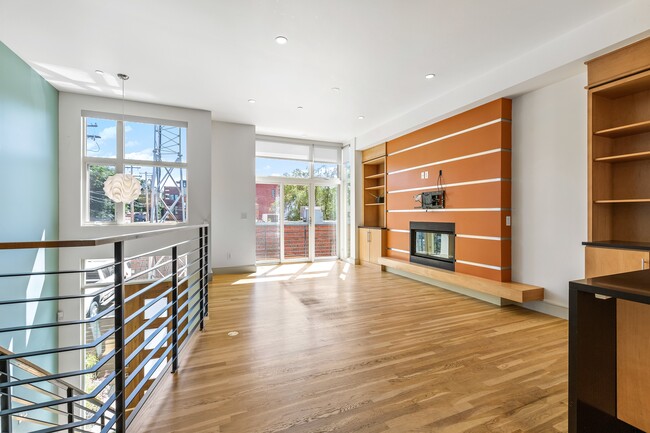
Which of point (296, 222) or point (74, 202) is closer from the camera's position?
point (74, 202)

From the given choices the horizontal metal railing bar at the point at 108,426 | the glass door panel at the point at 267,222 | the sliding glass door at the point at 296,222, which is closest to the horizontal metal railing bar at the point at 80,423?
the horizontal metal railing bar at the point at 108,426

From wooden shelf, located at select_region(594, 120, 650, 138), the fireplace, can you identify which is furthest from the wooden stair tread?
wooden shelf, located at select_region(594, 120, 650, 138)

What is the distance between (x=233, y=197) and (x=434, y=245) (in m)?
4.23

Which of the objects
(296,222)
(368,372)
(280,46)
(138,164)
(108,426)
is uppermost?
(280,46)

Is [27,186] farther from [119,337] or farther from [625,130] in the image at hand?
[625,130]

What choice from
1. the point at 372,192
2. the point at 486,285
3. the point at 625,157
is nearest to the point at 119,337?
the point at 486,285

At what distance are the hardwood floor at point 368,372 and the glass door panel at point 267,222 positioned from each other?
3.23 metres

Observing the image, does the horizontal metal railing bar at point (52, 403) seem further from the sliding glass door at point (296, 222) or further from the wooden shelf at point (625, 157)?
the sliding glass door at point (296, 222)

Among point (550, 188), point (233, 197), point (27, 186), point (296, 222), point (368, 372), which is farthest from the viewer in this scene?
point (296, 222)

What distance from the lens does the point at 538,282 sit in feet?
12.4

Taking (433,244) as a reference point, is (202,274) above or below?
below

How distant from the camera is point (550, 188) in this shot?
3658 mm

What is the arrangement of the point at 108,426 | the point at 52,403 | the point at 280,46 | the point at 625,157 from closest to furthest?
the point at 52,403
the point at 108,426
the point at 625,157
the point at 280,46

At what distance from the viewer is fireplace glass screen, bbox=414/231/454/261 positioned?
16.1ft
